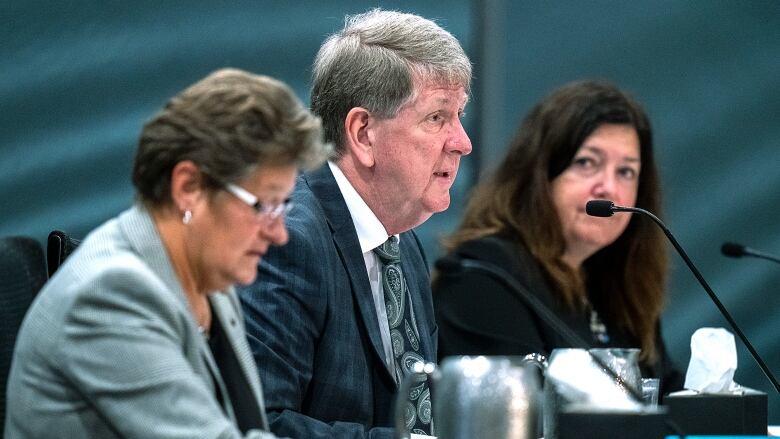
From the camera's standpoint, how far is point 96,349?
1298mm

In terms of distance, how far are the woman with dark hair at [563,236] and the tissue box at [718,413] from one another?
36.4 inches

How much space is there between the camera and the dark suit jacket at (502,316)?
3.00m

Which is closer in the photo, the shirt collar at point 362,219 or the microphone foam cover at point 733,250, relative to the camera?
the shirt collar at point 362,219

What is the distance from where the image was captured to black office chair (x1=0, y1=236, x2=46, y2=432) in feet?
5.01

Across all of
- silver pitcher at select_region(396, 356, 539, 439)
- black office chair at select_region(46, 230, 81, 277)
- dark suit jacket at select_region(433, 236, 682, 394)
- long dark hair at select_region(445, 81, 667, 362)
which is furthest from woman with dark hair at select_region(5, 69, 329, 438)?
long dark hair at select_region(445, 81, 667, 362)

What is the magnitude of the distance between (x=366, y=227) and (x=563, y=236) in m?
1.01

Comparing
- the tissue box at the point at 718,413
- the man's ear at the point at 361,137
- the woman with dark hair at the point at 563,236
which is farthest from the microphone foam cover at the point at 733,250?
the man's ear at the point at 361,137

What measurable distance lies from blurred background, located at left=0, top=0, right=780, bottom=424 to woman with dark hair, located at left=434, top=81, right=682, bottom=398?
0.26 m

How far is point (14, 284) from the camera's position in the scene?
1.55m

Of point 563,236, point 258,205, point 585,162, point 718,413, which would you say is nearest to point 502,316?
point 563,236

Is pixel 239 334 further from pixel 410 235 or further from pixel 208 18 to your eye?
pixel 208 18

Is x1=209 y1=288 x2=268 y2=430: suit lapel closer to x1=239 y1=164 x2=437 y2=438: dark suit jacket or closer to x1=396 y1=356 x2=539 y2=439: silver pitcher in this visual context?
x1=396 y1=356 x2=539 y2=439: silver pitcher

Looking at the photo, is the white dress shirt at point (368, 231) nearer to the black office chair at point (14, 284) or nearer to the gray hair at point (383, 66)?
the gray hair at point (383, 66)

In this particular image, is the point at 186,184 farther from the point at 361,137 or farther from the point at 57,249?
the point at 361,137
